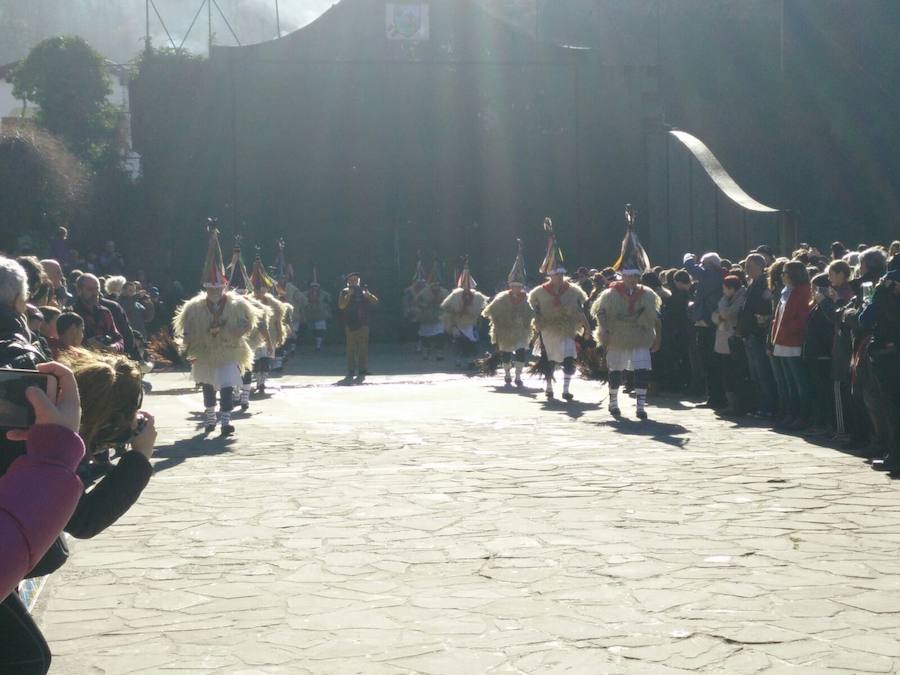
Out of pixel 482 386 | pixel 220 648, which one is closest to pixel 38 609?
pixel 220 648

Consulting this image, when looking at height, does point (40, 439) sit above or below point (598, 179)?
below

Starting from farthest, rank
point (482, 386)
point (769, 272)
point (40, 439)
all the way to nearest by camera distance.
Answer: point (482, 386) → point (769, 272) → point (40, 439)

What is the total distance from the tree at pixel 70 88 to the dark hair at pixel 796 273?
134ft

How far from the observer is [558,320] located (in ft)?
59.0

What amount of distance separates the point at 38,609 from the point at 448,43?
121ft

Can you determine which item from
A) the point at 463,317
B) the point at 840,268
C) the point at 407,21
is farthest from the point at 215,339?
the point at 407,21

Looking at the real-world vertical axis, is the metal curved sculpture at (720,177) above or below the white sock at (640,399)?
above

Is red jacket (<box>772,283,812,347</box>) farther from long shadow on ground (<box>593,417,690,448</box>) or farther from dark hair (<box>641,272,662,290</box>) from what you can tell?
dark hair (<box>641,272,662,290</box>)

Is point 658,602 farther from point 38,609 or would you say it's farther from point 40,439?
point 40,439

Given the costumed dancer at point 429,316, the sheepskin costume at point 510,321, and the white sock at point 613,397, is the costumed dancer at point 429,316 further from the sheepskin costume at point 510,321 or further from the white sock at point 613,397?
the white sock at point 613,397

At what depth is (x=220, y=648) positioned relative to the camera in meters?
5.87

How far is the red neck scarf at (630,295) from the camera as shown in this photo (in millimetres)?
15352

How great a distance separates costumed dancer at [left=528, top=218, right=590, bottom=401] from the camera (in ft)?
58.7

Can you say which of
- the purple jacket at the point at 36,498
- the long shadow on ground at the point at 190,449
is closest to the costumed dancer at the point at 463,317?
the long shadow on ground at the point at 190,449
